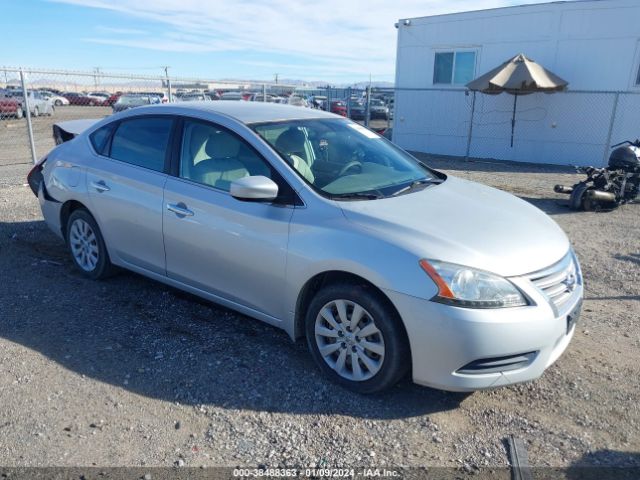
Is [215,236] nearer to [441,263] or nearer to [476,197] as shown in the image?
[441,263]

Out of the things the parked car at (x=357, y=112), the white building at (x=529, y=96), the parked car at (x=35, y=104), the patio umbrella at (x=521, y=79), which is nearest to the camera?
the patio umbrella at (x=521, y=79)

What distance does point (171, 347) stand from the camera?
3846 mm

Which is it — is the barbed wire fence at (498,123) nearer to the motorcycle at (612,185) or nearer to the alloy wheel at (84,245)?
the motorcycle at (612,185)

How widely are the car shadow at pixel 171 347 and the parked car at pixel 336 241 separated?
181 millimetres

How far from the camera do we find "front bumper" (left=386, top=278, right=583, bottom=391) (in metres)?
2.83

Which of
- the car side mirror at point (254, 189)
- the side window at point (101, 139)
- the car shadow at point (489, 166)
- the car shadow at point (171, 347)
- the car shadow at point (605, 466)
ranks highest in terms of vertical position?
the side window at point (101, 139)

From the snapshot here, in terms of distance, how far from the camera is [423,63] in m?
15.9

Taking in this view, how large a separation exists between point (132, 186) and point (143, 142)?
0.41 m

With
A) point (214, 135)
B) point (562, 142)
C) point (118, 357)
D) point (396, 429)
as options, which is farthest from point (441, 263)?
point (562, 142)

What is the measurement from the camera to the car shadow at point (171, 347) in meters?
3.28

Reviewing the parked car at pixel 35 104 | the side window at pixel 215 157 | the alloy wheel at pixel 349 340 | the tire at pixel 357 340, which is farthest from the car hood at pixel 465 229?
the parked car at pixel 35 104

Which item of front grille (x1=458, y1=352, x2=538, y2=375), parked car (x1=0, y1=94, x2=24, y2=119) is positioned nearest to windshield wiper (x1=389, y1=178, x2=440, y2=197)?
front grille (x1=458, y1=352, x2=538, y2=375)

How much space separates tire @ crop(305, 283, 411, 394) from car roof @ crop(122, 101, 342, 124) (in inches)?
60.7

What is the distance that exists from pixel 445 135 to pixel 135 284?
12.7 meters
